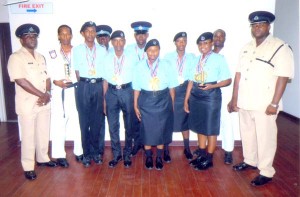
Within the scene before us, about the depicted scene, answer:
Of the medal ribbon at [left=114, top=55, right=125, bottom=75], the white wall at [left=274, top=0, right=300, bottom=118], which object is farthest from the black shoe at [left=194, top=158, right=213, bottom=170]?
the white wall at [left=274, top=0, right=300, bottom=118]

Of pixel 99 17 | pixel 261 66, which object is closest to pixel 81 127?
pixel 99 17

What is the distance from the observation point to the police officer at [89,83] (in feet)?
11.8

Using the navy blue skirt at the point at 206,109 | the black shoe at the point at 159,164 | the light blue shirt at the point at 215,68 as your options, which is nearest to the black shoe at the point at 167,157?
the black shoe at the point at 159,164

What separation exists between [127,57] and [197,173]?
6.30 ft

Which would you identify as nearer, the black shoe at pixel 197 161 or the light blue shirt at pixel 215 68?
the light blue shirt at pixel 215 68

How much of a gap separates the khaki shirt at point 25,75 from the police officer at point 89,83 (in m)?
0.50

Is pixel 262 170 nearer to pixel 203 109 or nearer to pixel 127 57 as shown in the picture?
pixel 203 109

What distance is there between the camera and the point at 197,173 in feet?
11.9

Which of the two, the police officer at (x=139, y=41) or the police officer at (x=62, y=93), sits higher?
the police officer at (x=139, y=41)

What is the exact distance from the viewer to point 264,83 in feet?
10.2

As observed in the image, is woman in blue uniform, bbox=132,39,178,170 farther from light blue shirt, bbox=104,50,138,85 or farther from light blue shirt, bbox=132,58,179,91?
light blue shirt, bbox=104,50,138,85

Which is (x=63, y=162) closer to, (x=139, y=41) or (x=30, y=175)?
(x=30, y=175)

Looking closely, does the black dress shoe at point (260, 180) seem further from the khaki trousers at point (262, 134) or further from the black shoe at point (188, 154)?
the black shoe at point (188, 154)

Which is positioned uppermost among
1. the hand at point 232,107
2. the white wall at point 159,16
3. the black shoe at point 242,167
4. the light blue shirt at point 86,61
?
the white wall at point 159,16
